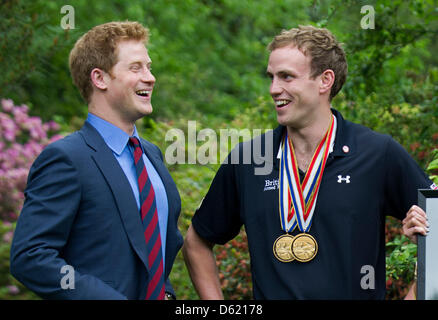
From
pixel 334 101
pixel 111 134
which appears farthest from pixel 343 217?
pixel 334 101

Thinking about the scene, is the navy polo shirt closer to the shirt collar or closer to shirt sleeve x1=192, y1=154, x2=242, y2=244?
shirt sleeve x1=192, y1=154, x2=242, y2=244

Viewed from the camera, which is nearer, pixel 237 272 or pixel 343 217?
pixel 343 217

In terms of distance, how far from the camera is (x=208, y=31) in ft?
47.0

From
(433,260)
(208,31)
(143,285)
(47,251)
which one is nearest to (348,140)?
(433,260)

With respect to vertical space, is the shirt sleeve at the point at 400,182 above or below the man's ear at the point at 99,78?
below

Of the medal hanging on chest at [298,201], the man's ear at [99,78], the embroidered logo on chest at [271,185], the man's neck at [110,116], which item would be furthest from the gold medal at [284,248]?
the man's ear at [99,78]

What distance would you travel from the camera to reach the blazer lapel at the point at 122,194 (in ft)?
10.6

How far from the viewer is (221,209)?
3.92 metres

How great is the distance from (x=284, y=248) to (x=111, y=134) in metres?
1.07

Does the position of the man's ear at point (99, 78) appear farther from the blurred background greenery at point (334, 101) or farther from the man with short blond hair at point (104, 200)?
the blurred background greenery at point (334, 101)

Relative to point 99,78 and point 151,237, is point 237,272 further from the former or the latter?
point 99,78

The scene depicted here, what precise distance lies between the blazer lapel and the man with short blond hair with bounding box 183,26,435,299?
0.69 m

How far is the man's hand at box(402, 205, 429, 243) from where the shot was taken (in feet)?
10.2
